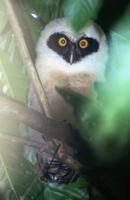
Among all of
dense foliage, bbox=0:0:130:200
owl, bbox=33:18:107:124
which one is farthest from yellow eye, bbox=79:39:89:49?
dense foliage, bbox=0:0:130:200

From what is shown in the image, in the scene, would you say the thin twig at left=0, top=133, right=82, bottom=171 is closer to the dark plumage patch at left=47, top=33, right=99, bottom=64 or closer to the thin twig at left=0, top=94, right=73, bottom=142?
the thin twig at left=0, top=94, right=73, bottom=142

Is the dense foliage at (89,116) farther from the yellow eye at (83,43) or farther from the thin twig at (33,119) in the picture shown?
the yellow eye at (83,43)

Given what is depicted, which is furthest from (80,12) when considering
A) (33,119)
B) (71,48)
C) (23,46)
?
(71,48)

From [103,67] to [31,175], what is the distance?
912 millimetres

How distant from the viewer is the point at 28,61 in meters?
1.22

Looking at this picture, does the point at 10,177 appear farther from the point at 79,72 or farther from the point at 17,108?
the point at 79,72

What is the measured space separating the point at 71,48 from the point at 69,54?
0.04 m

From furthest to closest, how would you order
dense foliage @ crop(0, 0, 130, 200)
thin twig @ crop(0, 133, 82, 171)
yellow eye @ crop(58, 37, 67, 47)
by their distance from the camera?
yellow eye @ crop(58, 37, 67, 47) → thin twig @ crop(0, 133, 82, 171) → dense foliage @ crop(0, 0, 130, 200)

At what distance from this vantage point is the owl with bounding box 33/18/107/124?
7.84 feet

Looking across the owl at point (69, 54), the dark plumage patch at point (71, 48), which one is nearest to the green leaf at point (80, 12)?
the owl at point (69, 54)

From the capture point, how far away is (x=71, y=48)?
8.11 feet

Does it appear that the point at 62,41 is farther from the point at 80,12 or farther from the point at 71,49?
the point at 80,12

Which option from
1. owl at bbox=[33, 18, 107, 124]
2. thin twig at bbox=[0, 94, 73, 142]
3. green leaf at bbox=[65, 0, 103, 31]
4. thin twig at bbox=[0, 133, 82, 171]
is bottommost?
owl at bbox=[33, 18, 107, 124]

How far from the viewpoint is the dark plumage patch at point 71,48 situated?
8.10 ft
